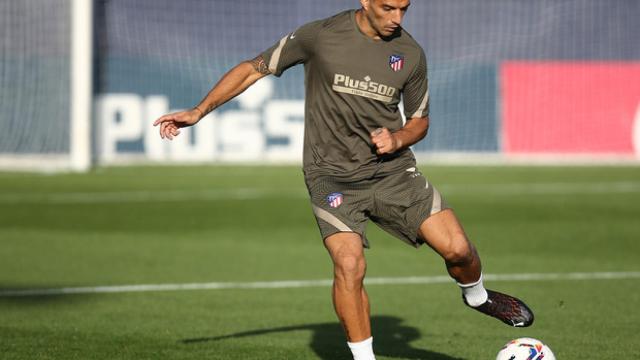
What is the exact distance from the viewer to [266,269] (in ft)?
39.7

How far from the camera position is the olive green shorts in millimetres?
6926

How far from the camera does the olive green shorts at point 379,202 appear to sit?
273 inches

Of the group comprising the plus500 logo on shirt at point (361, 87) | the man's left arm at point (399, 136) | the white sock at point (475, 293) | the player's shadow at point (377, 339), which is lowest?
the player's shadow at point (377, 339)

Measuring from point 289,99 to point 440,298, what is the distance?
17222 mm

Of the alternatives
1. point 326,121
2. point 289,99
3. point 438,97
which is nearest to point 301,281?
point 326,121

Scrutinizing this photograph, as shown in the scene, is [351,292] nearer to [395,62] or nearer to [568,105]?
[395,62]

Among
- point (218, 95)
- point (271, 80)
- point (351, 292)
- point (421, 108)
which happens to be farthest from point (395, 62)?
point (271, 80)

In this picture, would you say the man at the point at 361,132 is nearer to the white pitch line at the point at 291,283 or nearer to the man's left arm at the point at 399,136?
the man's left arm at the point at 399,136

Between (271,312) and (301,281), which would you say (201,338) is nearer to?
(271,312)

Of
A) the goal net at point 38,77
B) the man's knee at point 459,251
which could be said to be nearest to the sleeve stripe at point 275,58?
the man's knee at point 459,251

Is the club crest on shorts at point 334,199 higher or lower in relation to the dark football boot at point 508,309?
higher

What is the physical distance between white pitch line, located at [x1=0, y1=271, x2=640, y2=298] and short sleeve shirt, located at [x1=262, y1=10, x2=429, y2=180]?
404 cm

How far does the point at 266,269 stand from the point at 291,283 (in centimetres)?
98

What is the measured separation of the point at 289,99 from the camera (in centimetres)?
2711
